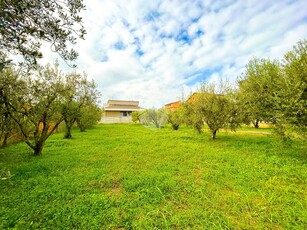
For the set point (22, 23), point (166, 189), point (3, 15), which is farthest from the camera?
point (166, 189)

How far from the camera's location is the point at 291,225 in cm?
292

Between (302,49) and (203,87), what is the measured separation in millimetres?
5882

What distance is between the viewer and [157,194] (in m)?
4.13

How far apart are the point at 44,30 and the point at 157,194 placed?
4659 millimetres

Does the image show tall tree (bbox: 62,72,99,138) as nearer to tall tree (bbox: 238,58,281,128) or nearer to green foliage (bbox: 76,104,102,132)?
green foliage (bbox: 76,104,102,132)

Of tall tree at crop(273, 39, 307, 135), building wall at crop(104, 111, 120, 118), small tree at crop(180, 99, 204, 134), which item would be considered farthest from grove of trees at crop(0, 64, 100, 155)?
building wall at crop(104, 111, 120, 118)

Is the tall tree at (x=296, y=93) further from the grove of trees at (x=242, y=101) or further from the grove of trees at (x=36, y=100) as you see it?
the grove of trees at (x=36, y=100)

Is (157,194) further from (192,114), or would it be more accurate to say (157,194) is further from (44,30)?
(192,114)

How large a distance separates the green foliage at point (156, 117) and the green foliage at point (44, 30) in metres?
21.0

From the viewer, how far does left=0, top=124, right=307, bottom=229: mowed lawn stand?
3086 millimetres

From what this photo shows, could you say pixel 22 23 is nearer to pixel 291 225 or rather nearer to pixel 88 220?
pixel 88 220

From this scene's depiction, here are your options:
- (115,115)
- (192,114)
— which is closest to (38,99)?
(192,114)

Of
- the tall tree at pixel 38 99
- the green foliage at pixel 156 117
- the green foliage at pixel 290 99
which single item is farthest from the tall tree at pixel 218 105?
the green foliage at pixel 156 117

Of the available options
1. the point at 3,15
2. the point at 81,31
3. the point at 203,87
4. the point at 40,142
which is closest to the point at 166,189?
the point at 81,31
